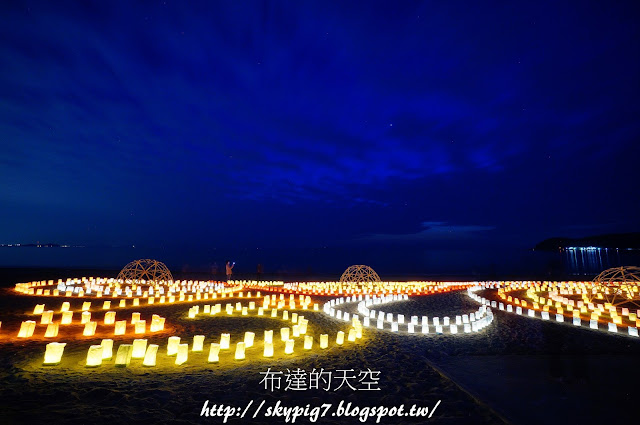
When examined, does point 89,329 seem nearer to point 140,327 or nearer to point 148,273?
point 140,327

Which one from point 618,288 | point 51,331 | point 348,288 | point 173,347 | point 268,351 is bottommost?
point 268,351

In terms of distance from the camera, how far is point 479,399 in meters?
4.84

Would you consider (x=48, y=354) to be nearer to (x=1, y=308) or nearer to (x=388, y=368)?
(x=388, y=368)

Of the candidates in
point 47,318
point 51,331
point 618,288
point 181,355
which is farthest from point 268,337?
point 618,288

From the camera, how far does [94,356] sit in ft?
20.1

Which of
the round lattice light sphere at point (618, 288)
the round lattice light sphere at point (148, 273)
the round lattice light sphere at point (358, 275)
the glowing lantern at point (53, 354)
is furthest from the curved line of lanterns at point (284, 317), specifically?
the round lattice light sphere at point (618, 288)

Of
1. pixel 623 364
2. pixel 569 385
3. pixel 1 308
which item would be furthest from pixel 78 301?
pixel 623 364

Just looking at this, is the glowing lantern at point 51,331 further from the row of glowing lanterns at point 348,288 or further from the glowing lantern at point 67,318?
the row of glowing lanterns at point 348,288

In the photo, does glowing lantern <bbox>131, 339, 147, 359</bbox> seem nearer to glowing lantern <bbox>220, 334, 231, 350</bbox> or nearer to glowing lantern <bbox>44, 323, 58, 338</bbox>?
glowing lantern <bbox>220, 334, 231, 350</bbox>

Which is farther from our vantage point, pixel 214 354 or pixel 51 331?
pixel 51 331

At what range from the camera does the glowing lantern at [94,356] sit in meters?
6.09

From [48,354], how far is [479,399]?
23.8ft

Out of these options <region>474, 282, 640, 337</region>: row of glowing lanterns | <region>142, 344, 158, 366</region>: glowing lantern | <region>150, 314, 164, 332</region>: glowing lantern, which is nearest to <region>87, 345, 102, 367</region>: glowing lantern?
<region>142, 344, 158, 366</region>: glowing lantern

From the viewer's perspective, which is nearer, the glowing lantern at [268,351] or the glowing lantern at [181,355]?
the glowing lantern at [181,355]
